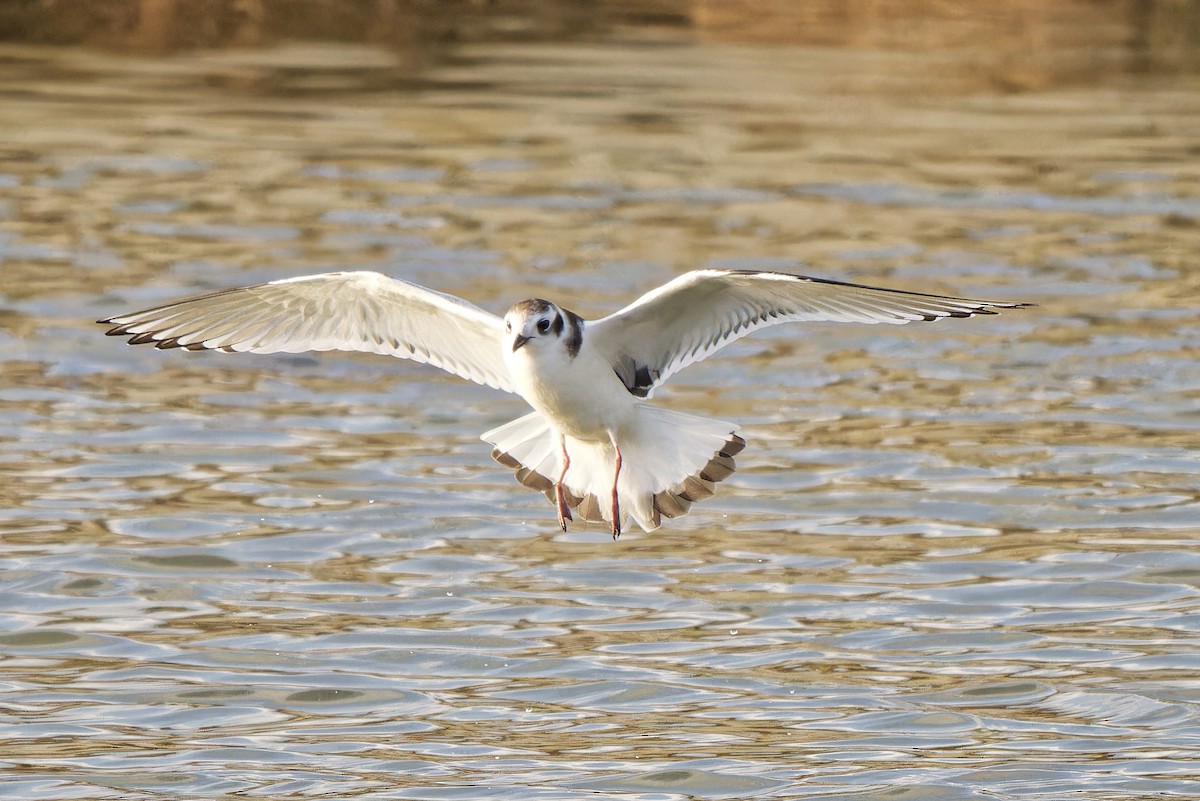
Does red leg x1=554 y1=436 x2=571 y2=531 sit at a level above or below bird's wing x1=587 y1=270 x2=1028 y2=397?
below

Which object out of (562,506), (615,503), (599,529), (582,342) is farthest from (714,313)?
(599,529)

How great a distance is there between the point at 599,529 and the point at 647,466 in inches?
91.5

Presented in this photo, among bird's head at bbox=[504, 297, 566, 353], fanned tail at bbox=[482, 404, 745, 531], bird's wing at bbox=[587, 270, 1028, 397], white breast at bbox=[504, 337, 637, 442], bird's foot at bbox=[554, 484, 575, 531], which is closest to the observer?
bird's head at bbox=[504, 297, 566, 353]

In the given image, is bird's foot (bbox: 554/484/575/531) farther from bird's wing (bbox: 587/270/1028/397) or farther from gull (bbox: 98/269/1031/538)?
bird's wing (bbox: 587/270/1028/397)

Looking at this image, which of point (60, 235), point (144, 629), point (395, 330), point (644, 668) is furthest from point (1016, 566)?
point (60, 235)

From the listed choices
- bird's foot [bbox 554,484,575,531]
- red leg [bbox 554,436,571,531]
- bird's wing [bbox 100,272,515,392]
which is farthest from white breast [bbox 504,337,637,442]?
bird's wing [bbox 100,272,515,392]

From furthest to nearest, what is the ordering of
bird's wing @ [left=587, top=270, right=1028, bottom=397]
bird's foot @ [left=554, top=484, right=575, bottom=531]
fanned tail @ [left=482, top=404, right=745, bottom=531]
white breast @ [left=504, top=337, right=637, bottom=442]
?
fanned tail @ [left=482, top=404, right=745, bottom=531] < bird's foot @ [left=554, top=484, right=575, bottom=531] < bird's wing @ [left=587, top=270, right=1028, bottom=397] < white breast @ [left=504, top=337, right=637, bottom=442]

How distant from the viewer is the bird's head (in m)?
7.79

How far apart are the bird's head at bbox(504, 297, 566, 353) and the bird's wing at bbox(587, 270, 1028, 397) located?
0.90ft

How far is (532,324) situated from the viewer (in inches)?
307

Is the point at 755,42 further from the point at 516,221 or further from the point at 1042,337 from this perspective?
the point at 1042,337

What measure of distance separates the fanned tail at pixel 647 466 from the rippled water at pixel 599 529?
28.9 inches

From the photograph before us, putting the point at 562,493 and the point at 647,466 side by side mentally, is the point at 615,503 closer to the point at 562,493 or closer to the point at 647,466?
the point at 562,493

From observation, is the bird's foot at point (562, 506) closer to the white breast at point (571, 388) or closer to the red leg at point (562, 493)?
the red leg at point (562, 493)
